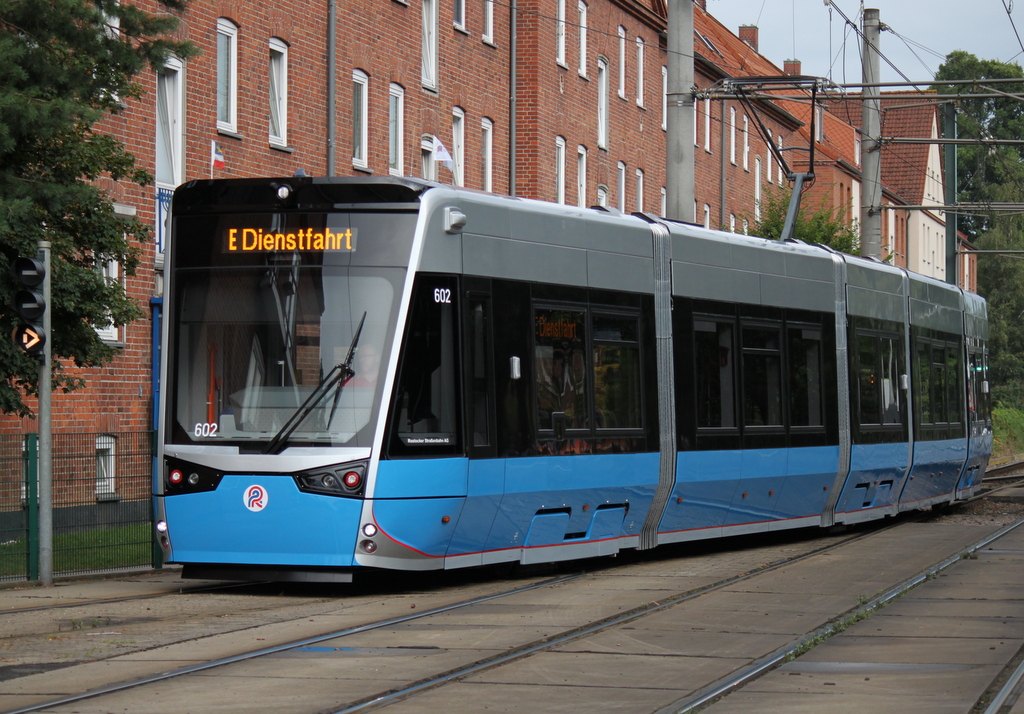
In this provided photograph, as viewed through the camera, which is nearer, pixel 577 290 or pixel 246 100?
pixel 577 290

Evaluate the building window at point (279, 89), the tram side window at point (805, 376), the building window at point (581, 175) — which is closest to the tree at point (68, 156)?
the tram side window at point (805, 376)

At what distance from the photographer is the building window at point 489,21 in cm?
3406

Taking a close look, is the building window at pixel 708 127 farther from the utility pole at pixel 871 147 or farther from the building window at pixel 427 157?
the utility pole at pixel 871 147

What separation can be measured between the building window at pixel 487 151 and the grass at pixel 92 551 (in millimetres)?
19593

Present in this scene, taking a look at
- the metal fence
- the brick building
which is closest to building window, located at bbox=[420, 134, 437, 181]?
the brick building

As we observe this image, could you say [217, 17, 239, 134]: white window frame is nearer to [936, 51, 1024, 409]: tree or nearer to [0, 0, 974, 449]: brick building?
[0, 0, 974, 449]: brick building

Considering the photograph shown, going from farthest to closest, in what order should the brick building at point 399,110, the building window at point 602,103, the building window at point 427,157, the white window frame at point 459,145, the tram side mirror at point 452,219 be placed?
the building window at point 602,103
the white window frame at point 459,145
the building window at point 427,157
the brick building at point 399,110
the tram side mirror at point 452,219

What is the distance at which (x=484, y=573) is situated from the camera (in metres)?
14.0

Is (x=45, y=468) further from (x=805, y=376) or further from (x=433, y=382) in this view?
(x=805, y=376)

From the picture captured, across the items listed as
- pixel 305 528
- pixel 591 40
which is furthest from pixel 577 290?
pixel 591 40

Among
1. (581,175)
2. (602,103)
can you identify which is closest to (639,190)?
(602,103)

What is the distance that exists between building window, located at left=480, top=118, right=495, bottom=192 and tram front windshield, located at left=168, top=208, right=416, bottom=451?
2173cm

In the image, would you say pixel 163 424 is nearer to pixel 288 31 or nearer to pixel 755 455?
pixel 755 455

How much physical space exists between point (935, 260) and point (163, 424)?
3322 inches
